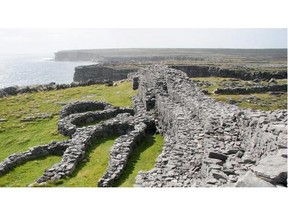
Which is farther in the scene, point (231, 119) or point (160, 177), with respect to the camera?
point (231, 119)

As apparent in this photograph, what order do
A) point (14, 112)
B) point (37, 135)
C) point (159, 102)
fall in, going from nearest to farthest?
point (159, 102), point (37, 135), point (14, 112)

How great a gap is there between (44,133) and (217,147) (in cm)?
2156

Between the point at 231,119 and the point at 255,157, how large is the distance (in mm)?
5561

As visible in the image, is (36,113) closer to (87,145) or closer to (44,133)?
(44,133)

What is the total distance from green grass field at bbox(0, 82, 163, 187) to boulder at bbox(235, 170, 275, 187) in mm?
8481

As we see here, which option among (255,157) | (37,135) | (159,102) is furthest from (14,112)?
(255,157)

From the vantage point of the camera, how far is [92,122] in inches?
1406

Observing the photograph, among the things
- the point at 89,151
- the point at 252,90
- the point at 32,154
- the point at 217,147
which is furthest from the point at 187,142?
the point at 252,90

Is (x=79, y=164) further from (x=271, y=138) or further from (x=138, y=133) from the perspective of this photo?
(x=271, y=138)

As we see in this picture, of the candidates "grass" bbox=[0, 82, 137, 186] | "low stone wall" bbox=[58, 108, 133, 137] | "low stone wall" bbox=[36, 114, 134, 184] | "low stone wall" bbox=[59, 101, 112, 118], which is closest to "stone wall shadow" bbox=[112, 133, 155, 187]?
"low stone wall" bbox=[36, 114, 134, 184]

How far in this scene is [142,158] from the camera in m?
25.3

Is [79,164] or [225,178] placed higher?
[225,178]

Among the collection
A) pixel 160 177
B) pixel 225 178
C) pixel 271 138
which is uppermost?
pixel 271 138

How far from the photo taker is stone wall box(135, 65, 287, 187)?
46.3 ft
